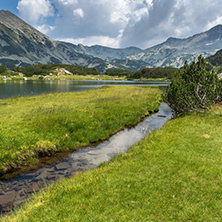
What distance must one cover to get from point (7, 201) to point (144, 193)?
29.6 ft

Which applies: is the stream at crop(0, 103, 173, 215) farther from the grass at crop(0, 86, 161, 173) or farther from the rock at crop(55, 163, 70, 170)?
the grass at crop(0, 86, 161, 173)

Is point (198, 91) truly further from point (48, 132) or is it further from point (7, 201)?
point (7, 201)

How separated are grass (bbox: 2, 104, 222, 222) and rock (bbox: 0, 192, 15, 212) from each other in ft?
3.66

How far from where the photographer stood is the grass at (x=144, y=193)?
7.37m

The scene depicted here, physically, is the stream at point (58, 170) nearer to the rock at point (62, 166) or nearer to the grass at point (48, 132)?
the rock at point (62, 166)

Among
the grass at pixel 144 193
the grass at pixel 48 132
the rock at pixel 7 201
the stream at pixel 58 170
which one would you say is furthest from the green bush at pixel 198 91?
the rock at pixel 7 201

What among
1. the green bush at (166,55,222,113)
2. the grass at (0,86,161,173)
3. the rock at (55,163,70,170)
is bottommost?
the rock at (55,163,70,170)

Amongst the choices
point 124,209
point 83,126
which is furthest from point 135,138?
point 124,209

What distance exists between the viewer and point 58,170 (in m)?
14.3

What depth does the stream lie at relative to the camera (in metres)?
10.9

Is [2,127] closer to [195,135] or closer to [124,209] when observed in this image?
[124,209]

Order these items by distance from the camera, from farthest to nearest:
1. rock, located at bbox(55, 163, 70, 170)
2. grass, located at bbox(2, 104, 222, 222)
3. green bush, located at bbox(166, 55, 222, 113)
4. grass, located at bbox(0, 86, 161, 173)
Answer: green bush, located at bbox(166, 55, 222, 113)
grass, located at bbox(0, 86, 161, 173)
rock, located at bbox(55, 163, 70, 170)
grass, located at bbox(2, 104, 222, 222)

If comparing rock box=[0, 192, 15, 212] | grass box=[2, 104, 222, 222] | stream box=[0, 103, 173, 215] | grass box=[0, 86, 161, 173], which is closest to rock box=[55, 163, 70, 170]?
stream box=[0, 103, 173, 215]

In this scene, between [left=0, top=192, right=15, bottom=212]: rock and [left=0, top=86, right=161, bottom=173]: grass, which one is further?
[left=0, top=86, right=161, bottom=173]: grass
